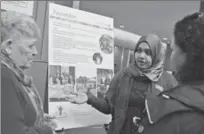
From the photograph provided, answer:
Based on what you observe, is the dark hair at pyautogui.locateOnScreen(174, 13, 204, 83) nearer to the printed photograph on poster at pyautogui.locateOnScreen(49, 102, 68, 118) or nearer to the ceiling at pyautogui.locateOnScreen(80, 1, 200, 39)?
the printed photograph on poster at pyautogui.locateOnScreen(49, 102, 68, 118)

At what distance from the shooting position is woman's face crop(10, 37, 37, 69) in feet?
3.91

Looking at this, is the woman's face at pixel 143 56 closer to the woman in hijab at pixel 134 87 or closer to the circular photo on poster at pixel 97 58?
the woman in hijab at pixel 134 87

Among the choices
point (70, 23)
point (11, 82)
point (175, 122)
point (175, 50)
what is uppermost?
point (70, 23)

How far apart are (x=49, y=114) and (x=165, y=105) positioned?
1.02 meters

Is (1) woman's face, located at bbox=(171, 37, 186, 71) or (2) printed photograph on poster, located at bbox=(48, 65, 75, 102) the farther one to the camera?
(2) printed photograph on poster, located at bbox=(48, 65, 75, 102)

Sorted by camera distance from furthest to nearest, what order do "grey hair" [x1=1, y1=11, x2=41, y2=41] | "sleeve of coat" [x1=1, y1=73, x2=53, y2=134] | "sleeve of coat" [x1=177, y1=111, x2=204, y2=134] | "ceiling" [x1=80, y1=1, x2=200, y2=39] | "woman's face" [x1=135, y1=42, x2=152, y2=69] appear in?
"ceiling" [x1=80, y1=1, x2=200, y2=39], "woman's face" [x1=135, y1=42, x2=152, y2=69], "grey hair" [x1=1, y1=11, x2=41, y2=41], "sleeve of coat" [x1=1, y1=73, x2=53, y2=134], "sleeve of coat" [x1=177, y1=111, x2=204, y2=134]

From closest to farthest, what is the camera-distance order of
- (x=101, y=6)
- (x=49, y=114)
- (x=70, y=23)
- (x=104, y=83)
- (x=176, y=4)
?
1. (x=49, y=114)
2. (x=70, y=23)
3. (x=104, y=83)
4. (x=101, y=6)
5. (x=176, y=4)

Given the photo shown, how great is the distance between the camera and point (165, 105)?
892mm

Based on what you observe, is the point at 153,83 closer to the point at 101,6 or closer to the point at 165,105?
the point at 165,105

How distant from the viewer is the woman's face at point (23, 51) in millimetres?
1191

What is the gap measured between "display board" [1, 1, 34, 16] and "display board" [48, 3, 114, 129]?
0.14 meters

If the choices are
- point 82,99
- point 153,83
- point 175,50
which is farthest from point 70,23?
point 175,50

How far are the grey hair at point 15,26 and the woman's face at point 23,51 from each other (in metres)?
0.03

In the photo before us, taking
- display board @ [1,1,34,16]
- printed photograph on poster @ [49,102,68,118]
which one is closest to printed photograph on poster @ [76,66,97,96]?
printed photograph on poster @ [49,102,68,118]
